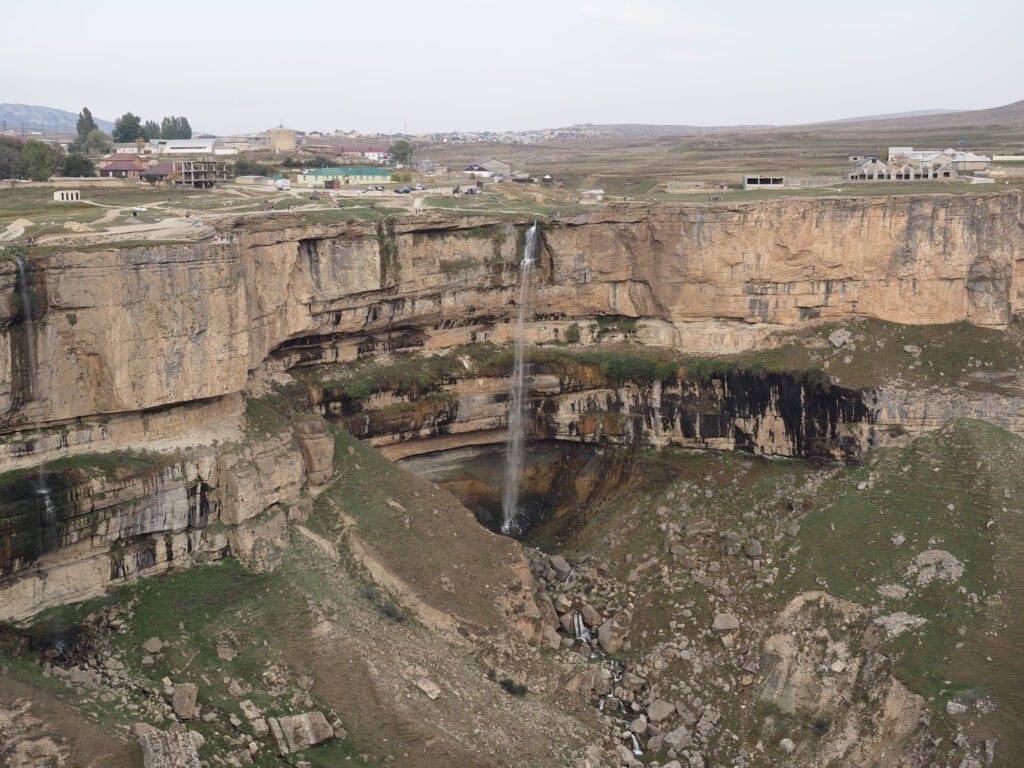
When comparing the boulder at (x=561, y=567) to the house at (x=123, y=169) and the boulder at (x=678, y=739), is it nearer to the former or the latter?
the boulder at (x=678, y=739)

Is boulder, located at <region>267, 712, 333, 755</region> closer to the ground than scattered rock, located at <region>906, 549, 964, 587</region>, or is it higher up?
closer to the ground

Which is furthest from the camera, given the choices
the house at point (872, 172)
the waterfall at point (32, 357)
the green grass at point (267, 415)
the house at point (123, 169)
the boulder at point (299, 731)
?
the house at point (123, 169)

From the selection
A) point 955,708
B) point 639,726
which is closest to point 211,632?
point 639,726

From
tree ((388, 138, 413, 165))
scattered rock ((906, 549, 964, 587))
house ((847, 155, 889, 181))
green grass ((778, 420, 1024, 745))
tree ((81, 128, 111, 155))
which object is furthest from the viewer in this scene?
tree ((388, 138, 413, 165))

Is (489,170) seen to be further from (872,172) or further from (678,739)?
(678,739)

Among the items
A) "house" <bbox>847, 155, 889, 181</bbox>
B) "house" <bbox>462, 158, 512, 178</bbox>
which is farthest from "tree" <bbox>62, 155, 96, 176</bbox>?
"house" <bbox>847, 155, 889, 181</bbox>

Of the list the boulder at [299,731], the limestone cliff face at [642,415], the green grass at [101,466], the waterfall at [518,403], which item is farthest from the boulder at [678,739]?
the green grass at [101,466]

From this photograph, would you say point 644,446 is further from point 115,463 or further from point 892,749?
point 115,463

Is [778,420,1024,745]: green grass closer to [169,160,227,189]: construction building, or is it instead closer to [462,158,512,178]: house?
[169,160,227,189]: construction building
